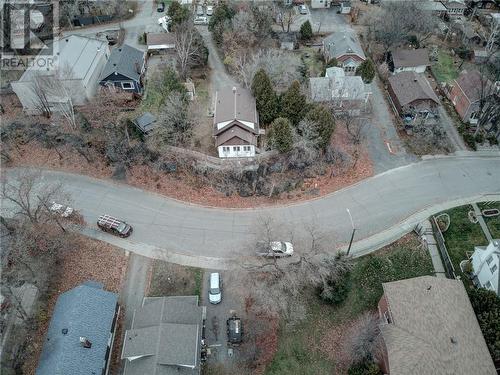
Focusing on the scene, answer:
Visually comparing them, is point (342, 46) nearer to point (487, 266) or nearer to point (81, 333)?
point (487, 266)

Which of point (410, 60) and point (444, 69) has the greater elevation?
point (410, 60)

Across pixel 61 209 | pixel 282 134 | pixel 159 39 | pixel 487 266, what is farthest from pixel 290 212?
pixel 159 39

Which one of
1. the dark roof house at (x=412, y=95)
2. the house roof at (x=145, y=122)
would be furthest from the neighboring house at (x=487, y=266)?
the house roof at (x=145, y=122)

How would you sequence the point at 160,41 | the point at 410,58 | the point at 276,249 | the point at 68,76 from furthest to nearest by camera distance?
the point at 160,41, the point at 410,58, the point at 68,76, the point at 276,249

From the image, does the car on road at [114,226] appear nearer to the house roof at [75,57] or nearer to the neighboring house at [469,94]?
the house roof at [75,57]

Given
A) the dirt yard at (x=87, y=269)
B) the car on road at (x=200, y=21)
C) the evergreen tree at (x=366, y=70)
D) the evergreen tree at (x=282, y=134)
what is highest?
the car on road at (x=200, y=21)

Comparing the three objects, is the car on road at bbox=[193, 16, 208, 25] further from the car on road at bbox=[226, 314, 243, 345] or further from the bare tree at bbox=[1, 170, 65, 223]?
the car on road at bbox=[226, 314, 243, 345]

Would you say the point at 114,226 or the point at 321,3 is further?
the point at 321,3

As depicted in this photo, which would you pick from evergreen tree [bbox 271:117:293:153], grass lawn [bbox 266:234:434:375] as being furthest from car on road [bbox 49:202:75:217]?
grass lawn [bbox 266:234:434:375]
